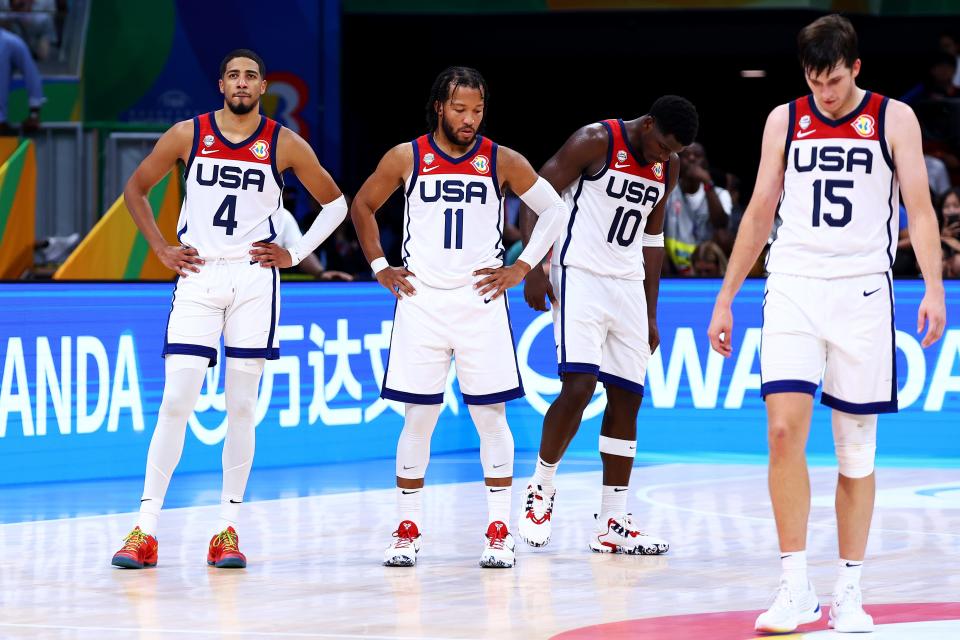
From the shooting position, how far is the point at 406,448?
294 inches

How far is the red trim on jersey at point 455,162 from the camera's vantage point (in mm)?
7309

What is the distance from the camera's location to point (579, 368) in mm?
7820

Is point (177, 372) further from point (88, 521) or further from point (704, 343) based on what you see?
point (704, 343)

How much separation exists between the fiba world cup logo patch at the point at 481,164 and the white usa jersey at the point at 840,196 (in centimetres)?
172

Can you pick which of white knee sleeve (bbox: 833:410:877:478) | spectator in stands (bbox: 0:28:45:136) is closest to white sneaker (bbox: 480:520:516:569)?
white knee sleeve (bbox: 833:410:877:478)

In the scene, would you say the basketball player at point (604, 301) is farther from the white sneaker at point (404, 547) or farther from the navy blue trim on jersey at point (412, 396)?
the navy blue trim on jersey at point (412, 396)

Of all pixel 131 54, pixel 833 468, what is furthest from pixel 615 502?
pixel 131 54

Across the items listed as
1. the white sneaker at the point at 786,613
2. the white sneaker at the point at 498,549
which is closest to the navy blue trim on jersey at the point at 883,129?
the white sneaker at the point at 786,613

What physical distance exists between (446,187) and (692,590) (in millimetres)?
1938

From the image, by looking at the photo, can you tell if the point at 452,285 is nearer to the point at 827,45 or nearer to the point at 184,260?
the point at 184,260

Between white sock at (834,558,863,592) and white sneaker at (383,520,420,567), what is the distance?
2049 mm

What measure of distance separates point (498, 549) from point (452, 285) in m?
1.12

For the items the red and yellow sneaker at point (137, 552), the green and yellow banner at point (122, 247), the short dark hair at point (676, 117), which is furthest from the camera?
the green and yellow banner at point (122, 247)

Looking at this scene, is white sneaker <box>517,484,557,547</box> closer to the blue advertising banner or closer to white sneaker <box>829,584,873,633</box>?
white sneaker <box>829,584,873,633</box>
